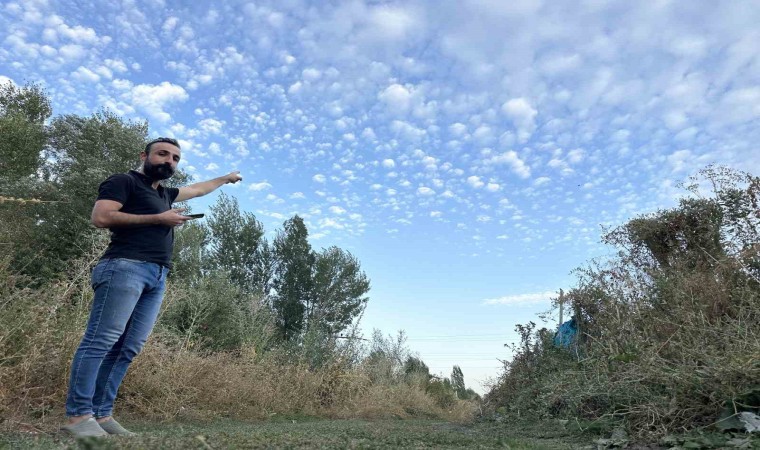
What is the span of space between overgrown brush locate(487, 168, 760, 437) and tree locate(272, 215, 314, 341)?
19.8m

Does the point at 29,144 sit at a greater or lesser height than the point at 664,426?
greater

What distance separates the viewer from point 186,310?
10617mm

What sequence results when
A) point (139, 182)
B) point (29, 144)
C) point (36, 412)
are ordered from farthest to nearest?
point (29, 144)
point (36, 412)
point (139, 182)

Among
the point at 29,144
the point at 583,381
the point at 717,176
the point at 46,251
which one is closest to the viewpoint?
the point at 583,381

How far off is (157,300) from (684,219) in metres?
8.39

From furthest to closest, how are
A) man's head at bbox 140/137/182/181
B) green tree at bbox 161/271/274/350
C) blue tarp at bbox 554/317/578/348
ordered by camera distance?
green tree at bbox 161/271/274/350, blue tarp at bbox 554/317/578/348, man's head at bbox 140/137/182/181

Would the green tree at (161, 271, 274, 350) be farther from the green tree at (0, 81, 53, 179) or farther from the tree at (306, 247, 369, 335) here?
the tree at (306, 247, 369, 335)

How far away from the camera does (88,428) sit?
8.05ft

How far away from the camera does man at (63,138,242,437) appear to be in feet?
8.38

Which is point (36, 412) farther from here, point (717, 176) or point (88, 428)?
point (717, 176)

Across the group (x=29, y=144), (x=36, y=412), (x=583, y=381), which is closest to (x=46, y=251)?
(x=29, y=144)

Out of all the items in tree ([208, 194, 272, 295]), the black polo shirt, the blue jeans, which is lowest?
the blue jeans

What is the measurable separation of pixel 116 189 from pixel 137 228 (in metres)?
0.27

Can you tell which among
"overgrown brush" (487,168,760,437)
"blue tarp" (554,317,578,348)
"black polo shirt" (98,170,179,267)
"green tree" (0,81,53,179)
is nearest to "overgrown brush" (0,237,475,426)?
"black polo shirt" (98,170,179,267)
